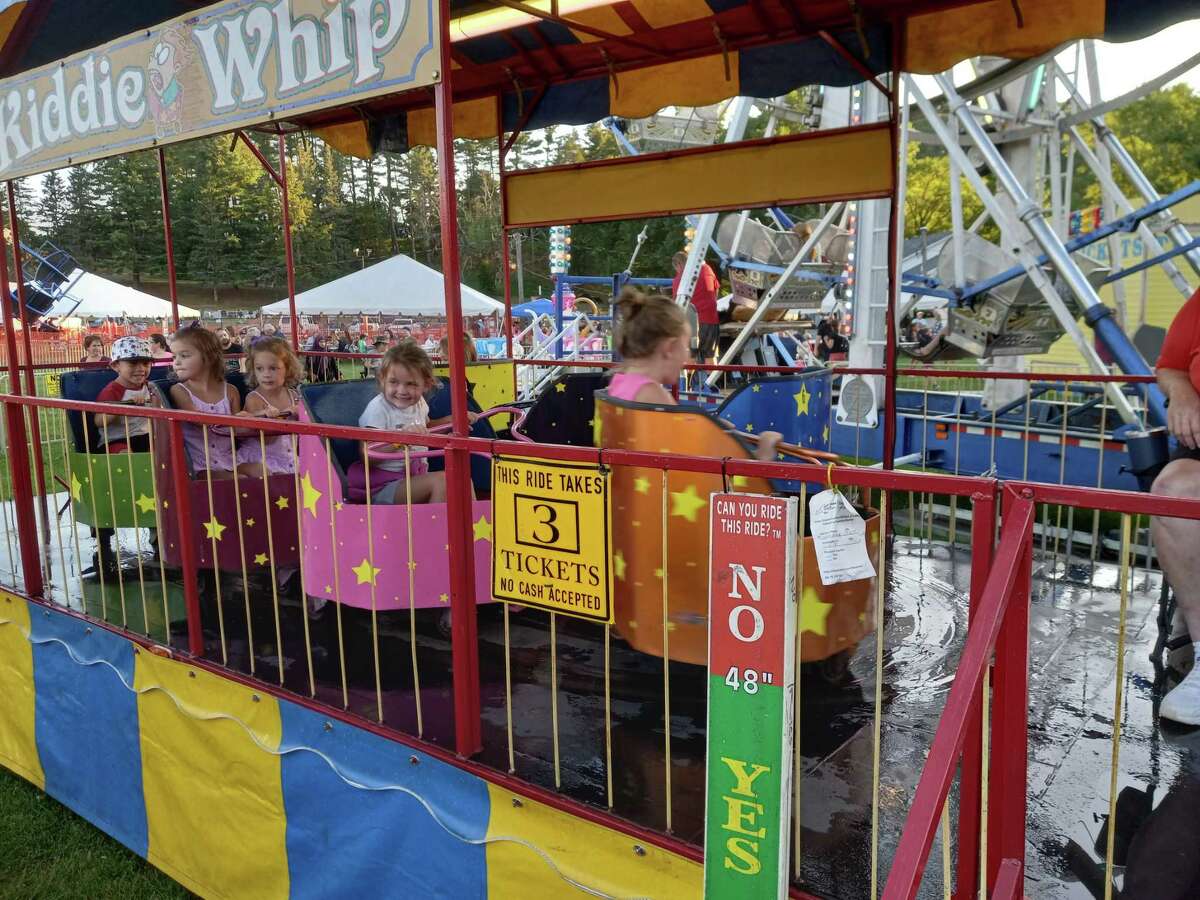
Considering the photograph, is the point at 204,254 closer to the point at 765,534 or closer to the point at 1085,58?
the point at 1085,58

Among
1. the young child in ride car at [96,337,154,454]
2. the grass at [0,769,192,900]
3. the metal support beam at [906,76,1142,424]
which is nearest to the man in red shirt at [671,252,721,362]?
the metal support beam at [906,76,1142,424]

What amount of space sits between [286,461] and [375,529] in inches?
61.0

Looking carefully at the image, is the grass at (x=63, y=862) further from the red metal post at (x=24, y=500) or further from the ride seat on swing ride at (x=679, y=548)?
the ride seat on swing ride at (x=679, y=548)

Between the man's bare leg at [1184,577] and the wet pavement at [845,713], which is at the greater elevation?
the man's bare leg at [1184,577]

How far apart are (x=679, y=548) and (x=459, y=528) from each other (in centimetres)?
65

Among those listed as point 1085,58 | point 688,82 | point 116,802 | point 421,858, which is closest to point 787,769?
point 421,858

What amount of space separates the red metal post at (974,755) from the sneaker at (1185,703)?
51.5 inches

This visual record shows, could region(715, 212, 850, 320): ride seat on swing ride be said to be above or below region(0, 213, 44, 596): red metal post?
above

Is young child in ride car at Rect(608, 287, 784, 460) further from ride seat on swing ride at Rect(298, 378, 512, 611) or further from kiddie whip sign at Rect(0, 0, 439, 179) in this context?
kiddie whip sign at Rect(0, 0, 439, 179)

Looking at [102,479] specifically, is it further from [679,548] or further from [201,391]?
[679,548]

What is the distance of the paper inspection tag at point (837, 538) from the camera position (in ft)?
5.59

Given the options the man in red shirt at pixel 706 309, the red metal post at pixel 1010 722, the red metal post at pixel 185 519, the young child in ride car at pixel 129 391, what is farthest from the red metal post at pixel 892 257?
the man in red shirt at pixel 706 309

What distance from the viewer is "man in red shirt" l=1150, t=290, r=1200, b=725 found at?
261cm

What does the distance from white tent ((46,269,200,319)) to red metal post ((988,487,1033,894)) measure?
2736 centimetres
